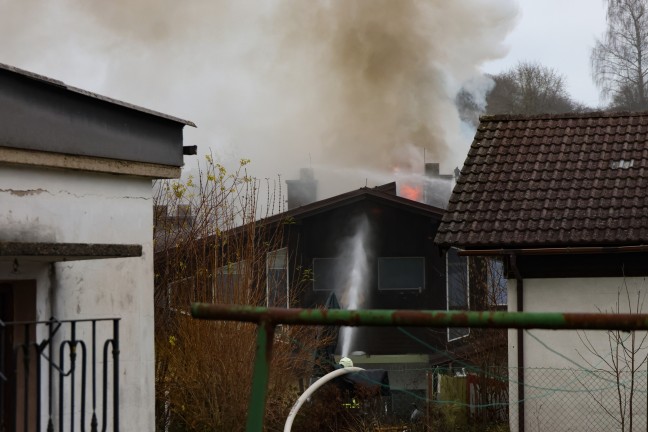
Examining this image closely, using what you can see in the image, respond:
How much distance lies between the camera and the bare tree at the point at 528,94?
67312 millimetres

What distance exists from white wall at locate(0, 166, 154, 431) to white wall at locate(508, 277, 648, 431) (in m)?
7.41

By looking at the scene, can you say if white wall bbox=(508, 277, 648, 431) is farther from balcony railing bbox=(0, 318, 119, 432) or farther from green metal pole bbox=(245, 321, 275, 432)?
green metal pole bbox=(245, 321, 275, 432)

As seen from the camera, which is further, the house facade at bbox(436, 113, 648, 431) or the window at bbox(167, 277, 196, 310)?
the window at bbox(167, 277, 196, 310)

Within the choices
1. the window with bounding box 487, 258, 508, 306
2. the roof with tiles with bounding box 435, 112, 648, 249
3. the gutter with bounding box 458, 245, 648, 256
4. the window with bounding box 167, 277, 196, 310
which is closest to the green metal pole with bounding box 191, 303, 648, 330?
the gutter with bounding box 458, 245, 648, 256

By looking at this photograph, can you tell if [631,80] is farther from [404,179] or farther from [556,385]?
[556,385]

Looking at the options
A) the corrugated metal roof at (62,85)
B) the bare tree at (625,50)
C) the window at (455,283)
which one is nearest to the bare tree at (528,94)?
the bare tree at (625,50)

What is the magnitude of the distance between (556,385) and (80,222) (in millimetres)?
9156

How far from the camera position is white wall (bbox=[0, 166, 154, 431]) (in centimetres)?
783

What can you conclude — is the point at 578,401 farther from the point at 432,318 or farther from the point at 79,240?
the point at 432,318

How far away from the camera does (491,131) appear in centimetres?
1878

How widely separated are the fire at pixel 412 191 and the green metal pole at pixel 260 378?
46.9 m

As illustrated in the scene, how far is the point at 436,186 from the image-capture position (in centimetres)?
5031

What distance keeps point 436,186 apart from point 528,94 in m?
20.7

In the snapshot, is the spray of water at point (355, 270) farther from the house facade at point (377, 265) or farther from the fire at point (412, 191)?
the fire at point (412, 191)
